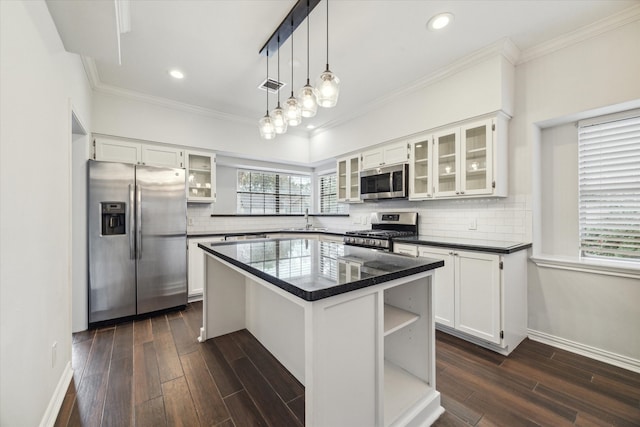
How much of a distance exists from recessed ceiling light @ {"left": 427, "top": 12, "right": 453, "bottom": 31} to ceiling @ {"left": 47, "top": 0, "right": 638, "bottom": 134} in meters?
0.05

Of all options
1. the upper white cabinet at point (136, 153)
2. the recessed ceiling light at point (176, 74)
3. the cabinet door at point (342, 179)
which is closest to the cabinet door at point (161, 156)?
the upper white cabinet at point (136, 153)

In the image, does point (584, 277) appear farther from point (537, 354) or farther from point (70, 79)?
point (70, 79)

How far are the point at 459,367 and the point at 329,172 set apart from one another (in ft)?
13.0

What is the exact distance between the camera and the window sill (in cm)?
210

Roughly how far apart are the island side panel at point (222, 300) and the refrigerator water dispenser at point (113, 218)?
1.36 meters

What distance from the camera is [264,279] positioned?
1.31 meters

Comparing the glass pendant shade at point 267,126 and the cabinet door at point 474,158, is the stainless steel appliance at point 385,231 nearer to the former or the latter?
the cabinet door at point 474,158

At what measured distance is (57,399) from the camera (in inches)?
66.0

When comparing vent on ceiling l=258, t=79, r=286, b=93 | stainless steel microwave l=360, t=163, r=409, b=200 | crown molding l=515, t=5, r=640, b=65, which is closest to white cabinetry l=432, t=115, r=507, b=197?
stainless steel microwave l=360, t=163, r=409, b=200

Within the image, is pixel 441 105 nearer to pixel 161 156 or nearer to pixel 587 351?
pixel 587 351

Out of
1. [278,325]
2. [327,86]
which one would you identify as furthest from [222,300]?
[327,86]

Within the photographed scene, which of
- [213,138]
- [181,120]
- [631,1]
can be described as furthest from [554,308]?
[181,120]

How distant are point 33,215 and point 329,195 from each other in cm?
438

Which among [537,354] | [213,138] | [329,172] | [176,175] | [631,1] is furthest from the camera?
[329,172]
